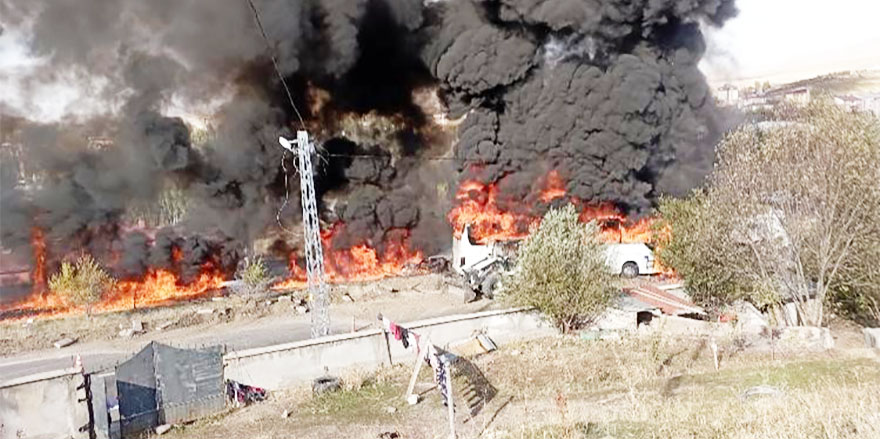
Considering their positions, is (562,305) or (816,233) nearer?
(816,233)

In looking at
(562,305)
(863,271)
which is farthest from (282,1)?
(863,271)

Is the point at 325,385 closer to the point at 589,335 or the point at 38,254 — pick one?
the point at 589,335

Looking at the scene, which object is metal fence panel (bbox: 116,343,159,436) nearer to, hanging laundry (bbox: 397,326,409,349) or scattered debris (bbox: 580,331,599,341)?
hanging laundry (bbox: 397,326,409,349)

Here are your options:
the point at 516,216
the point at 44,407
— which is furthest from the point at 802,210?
the point at 516,216

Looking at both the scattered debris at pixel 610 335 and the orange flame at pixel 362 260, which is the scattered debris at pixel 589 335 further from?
the orange flame at pixel 362 260

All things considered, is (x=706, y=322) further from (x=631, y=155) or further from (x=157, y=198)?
(x=157, y=198)

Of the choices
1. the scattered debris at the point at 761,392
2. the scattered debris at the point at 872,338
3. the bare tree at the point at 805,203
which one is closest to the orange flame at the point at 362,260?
the bare tree at the point at 805,203

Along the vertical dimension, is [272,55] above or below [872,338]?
above

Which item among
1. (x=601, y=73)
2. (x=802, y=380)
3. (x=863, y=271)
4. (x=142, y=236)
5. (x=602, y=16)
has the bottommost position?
(x=802, y=380)
